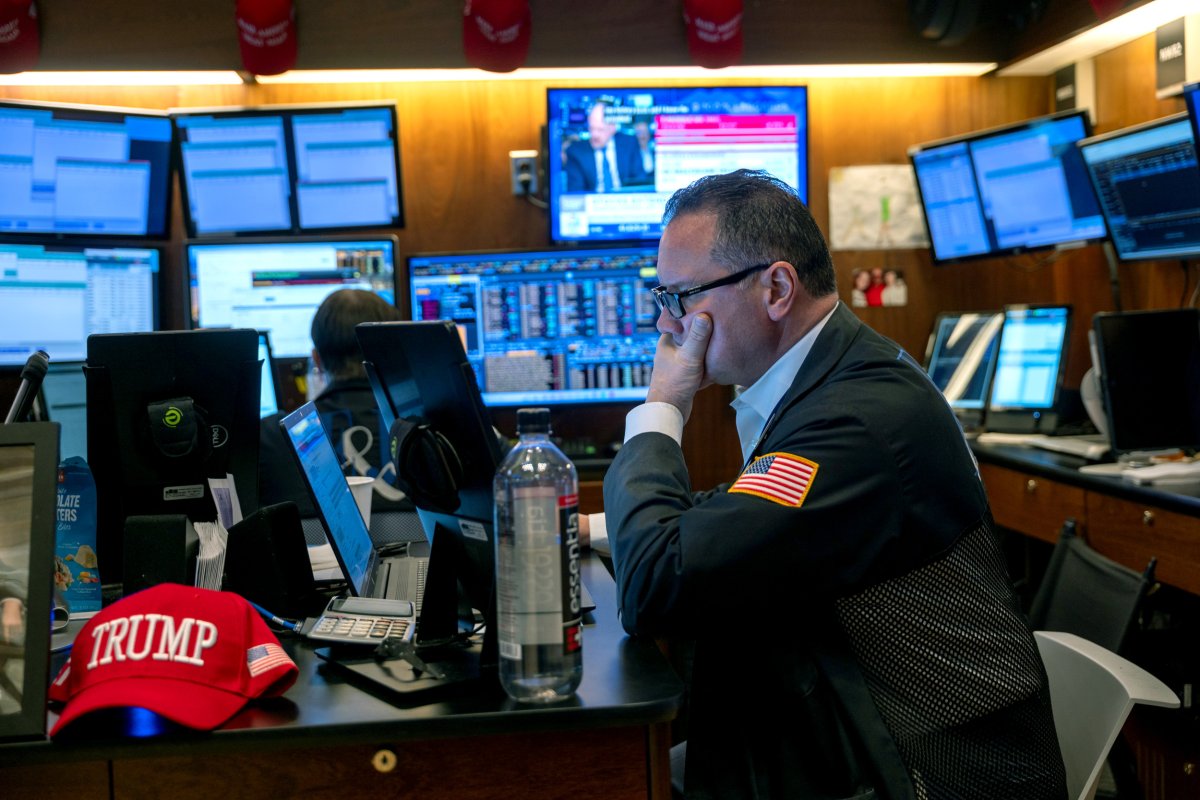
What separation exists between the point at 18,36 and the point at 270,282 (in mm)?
1010

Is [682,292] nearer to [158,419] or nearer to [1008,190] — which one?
[158,419]

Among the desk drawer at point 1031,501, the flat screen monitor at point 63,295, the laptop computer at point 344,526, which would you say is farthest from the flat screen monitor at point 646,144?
the laptop computer at point 344,526

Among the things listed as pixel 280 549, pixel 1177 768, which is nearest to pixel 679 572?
pixel 280 549

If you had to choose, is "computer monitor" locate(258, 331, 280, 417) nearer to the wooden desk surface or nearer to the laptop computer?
the laptop computer

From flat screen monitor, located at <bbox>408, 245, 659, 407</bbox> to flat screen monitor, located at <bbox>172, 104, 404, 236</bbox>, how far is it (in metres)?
0.28

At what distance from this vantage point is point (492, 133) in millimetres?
3654

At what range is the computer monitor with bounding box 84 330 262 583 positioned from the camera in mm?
1516

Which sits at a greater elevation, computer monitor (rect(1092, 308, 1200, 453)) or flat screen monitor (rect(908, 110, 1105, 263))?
flat screen monitor (rect(908, 110, 1105, 263))

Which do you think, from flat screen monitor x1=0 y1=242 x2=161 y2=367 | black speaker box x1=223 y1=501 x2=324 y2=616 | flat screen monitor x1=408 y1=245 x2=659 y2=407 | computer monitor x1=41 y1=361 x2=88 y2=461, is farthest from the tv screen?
black speaker box x1=223 y1=501 x2=324 y2=616

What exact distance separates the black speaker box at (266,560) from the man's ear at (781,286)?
719 millimetres

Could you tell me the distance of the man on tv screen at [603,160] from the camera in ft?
11.5

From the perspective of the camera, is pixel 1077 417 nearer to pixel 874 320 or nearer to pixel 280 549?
pixel 874 320

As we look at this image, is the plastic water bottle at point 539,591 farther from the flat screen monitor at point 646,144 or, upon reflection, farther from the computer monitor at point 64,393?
the flat screen monitor at point 646,144

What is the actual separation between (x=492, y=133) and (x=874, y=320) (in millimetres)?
1490
